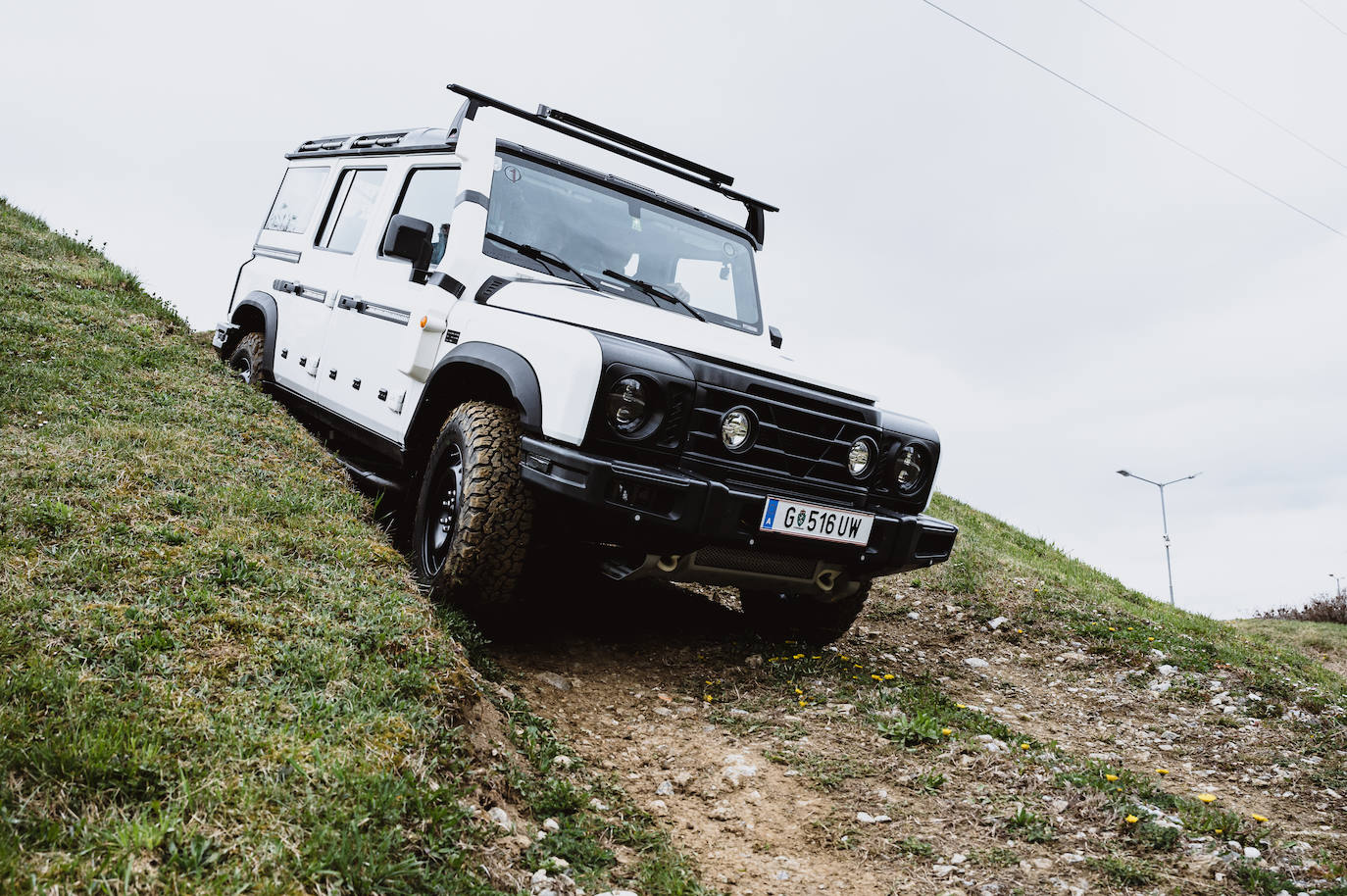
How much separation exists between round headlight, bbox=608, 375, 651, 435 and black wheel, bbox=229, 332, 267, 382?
4828mm

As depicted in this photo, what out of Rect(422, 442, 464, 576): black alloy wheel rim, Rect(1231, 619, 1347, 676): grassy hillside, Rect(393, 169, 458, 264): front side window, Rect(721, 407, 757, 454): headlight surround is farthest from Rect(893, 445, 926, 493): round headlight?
Rect(1231, 619, 1347, 676): grassy hillside

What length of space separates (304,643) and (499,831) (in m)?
1.03

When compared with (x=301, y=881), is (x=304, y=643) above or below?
above

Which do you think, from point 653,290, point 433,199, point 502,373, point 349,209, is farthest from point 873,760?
point 349,209

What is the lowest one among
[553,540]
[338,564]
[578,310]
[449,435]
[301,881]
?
[301,881]

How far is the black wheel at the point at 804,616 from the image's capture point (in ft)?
17.8

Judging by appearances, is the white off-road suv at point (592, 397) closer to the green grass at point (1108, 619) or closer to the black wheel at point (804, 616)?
the black wheel at point (804, 616)

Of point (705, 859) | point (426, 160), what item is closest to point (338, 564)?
point (705, 859)

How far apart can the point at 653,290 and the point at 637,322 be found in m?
0.88

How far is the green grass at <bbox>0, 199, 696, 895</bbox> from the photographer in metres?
2.23

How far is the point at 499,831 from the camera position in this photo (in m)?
2.71

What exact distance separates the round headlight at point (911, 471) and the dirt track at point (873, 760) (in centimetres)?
103

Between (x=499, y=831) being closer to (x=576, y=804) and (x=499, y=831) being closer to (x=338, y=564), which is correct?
(x=576, y=804)

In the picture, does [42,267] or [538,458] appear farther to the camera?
[42,267]
